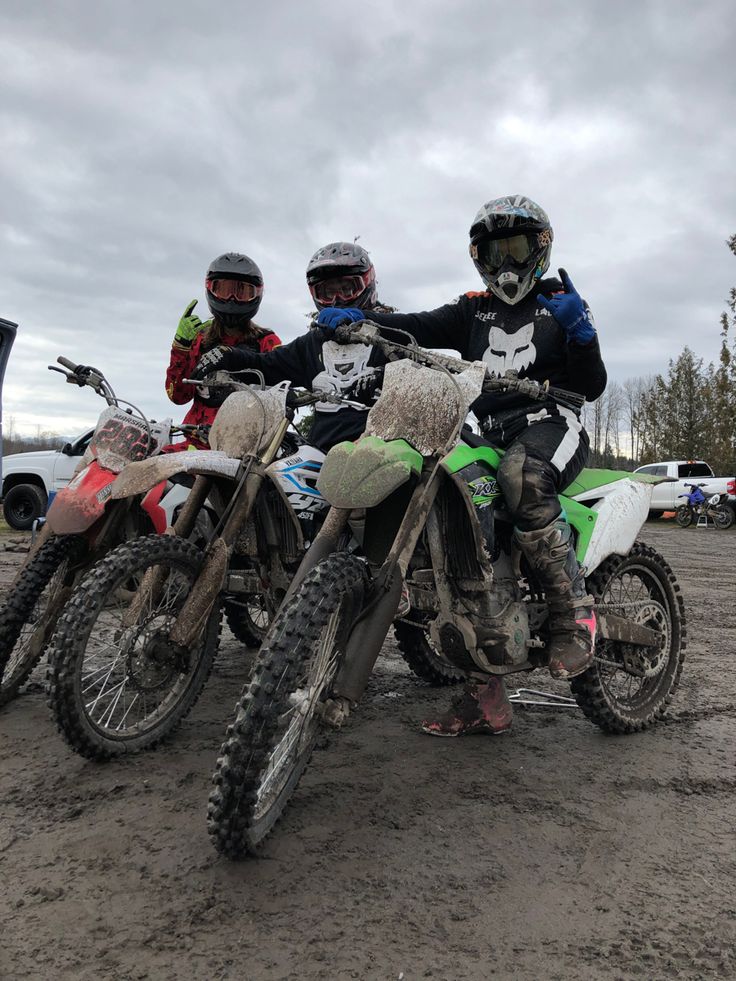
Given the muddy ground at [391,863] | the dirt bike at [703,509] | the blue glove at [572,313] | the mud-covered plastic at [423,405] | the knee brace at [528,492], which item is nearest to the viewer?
the muddy ground at [391,863]

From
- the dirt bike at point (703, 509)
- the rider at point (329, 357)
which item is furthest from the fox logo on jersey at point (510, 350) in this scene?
the dirt bike at point (703, 509)

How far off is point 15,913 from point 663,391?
49.6m

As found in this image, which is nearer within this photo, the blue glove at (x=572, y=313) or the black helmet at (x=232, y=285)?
the blue glove at (x=572, y=313)

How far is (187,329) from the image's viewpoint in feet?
16.4

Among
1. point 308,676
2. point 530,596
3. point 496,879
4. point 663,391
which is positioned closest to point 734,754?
point 530,596

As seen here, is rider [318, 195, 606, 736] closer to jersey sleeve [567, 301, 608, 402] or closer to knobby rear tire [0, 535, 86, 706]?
jersey sleeve [567, 301, 608, 402]

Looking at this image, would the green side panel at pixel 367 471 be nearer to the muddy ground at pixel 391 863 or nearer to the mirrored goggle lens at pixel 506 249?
the muddy ground at pixel 391 863

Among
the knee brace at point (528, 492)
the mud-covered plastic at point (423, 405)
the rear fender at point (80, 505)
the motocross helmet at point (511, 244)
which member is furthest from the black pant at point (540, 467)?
the rear fender at point (80, 505)

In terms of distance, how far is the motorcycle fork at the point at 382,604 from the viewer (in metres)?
2.42

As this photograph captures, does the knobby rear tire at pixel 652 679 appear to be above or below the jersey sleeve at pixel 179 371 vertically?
below

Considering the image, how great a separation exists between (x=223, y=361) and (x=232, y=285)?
1049 mm

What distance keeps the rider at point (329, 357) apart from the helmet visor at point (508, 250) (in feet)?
2.50

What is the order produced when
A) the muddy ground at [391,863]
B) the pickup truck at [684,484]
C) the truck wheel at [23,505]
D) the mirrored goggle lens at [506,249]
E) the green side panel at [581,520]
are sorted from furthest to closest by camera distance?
the pickup truck at [684,484] → the truck wheel at [23,505] → the mirrored goggle lens at [506,249] → the green side panel at [581,520] → the muddy ground at [391,863]

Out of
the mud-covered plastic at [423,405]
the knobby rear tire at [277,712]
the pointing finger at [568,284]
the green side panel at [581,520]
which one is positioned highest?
the pointing finger at [568,284]
